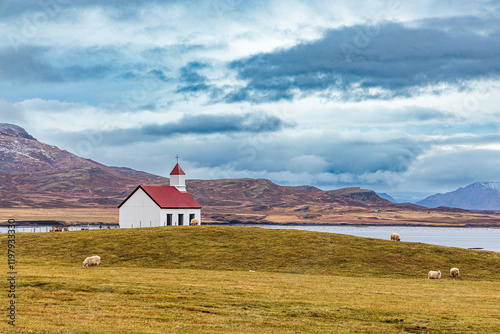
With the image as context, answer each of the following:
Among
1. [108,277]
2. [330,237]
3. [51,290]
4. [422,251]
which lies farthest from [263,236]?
[51,290]

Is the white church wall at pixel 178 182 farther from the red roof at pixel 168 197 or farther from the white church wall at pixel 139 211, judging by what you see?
the white church wall at pixel 139 211

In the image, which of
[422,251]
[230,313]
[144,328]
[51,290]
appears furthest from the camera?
[422,251]

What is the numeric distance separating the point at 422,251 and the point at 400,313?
35.3 meters

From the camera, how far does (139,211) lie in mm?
83188

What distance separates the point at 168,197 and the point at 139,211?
16.6ft

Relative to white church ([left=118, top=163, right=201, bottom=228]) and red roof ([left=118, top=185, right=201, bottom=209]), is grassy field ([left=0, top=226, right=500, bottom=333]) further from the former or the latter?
red roof ([left=118, top=185, right=201, bottom=209])

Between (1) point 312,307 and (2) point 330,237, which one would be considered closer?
(1) point 312,307

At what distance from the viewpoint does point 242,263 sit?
5059cm

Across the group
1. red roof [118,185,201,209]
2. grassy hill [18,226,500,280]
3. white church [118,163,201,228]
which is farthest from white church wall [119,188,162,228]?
grassy hill [18,226,500,280]

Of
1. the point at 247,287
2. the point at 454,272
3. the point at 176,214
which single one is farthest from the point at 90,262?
the point at 176,214

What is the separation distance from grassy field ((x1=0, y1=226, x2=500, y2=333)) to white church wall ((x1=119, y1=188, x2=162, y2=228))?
16.3 meters

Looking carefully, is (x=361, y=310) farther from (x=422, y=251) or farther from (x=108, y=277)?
(x=422, y=251)

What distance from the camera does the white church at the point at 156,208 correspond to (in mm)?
81500

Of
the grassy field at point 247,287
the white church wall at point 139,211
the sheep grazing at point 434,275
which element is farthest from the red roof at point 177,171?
the sheep grazing at point 434,275
